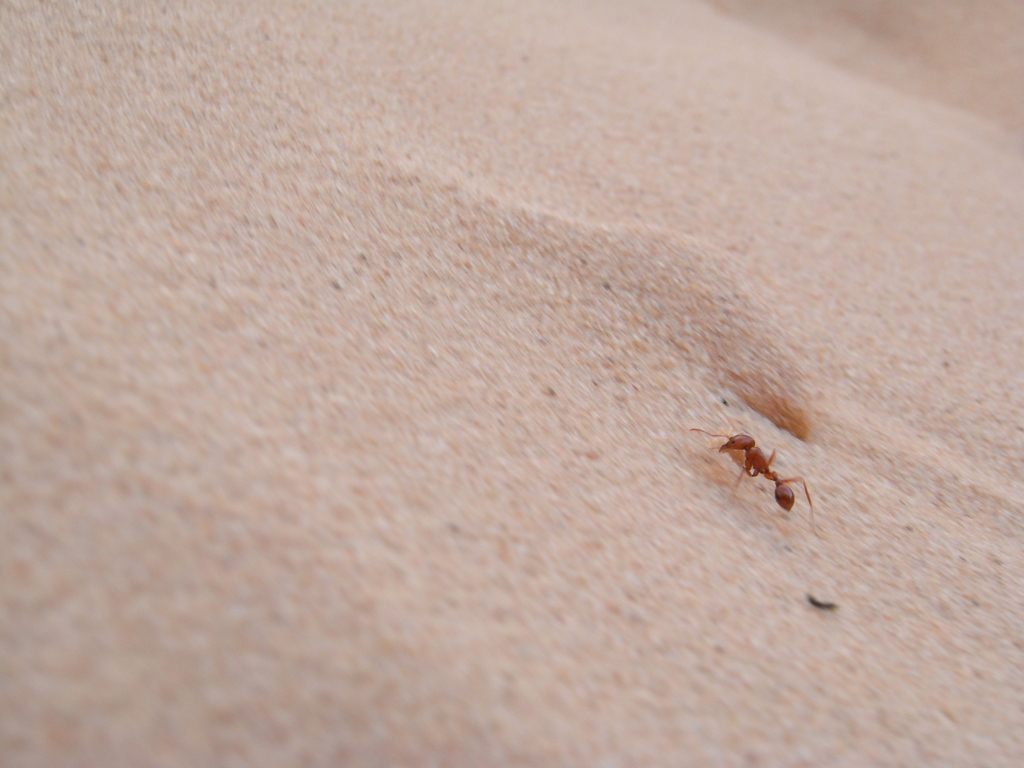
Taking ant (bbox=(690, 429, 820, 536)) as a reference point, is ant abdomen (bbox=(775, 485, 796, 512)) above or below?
below

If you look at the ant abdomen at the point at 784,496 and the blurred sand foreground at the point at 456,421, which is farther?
the ant abdomen at the point at 784,496

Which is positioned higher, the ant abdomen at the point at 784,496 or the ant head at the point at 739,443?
the ant head at the point at 739,443

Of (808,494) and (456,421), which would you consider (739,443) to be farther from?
(456,421)

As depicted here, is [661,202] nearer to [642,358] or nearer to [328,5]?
[642,358]

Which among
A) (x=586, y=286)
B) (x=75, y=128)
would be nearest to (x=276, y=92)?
(x=75, y=128)

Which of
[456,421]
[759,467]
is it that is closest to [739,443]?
[759,467]
